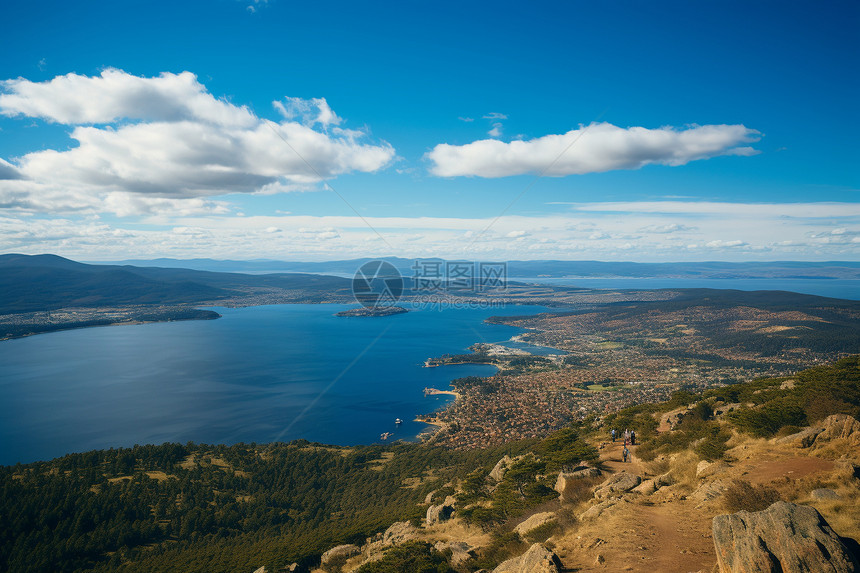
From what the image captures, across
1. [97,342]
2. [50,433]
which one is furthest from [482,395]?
[97,342]

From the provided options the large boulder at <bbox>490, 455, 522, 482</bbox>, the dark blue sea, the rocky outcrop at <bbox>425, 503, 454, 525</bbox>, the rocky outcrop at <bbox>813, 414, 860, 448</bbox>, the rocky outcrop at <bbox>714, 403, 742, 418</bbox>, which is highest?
the rocky outcrop at <bbox>813, 414, 860, 448</bbox>

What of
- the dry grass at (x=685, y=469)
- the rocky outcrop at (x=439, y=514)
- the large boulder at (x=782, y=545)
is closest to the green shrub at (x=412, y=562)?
Answer: the rocky outcrop at (x=439, y=514)

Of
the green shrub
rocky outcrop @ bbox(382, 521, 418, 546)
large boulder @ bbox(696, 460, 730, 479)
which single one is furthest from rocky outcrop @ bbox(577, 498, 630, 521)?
rocky outcrop @ bbox(382, 521, 418, 546)

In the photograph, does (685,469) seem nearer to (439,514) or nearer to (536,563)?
(536,563)

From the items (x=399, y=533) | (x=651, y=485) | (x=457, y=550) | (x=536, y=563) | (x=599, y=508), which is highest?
(x=536, y=563)

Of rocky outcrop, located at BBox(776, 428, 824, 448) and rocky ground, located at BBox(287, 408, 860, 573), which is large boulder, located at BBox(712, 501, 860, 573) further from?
rocky outcrop, located at BBox(776, 428, 824, 448)

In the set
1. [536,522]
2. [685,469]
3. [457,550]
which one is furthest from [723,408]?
[457,550]

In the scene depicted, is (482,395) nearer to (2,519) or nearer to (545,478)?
(545,478)
